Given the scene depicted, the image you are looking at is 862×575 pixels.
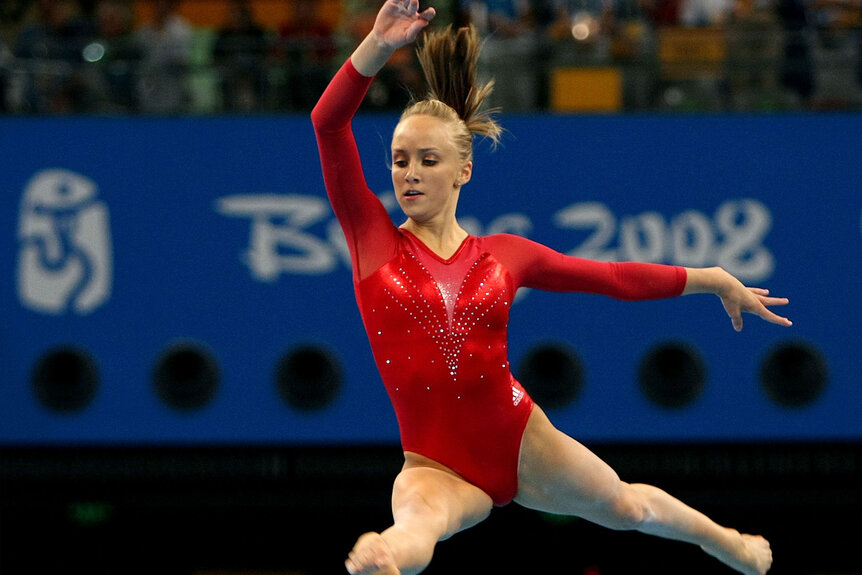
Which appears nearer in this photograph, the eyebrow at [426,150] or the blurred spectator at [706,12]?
the eyebrow at [426,150]

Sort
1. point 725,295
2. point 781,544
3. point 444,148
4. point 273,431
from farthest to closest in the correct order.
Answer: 1. point 781,544
2. point 273,431
3. point 725,295
4. point 444,148

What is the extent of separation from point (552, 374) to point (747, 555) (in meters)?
2.42

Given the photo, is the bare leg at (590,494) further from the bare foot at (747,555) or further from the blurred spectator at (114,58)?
the blurred spectator at (114,58)

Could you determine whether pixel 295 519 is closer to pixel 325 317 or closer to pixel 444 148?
pixel 325 317

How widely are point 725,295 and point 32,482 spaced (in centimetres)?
422

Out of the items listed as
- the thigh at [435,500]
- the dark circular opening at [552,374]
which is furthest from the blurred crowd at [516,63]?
the thigh at [435,500]

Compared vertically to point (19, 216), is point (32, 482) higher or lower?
lower

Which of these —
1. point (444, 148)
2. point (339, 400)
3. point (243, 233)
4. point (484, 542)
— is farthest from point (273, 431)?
point (444, 148)

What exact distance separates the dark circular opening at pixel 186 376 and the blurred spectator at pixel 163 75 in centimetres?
125

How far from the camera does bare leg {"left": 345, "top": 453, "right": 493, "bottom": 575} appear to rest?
3.63 m

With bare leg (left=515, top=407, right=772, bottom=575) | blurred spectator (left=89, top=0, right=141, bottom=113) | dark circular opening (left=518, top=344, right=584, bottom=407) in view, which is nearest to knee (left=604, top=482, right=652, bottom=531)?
bare leg (left=515, top=407, right=772, bottom=575)

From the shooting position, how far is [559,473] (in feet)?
14.5

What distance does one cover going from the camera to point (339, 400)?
7145 millimetres

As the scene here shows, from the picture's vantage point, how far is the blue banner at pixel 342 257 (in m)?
7.12
